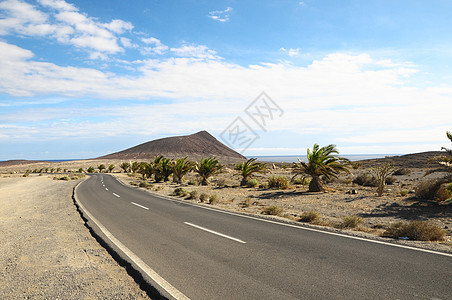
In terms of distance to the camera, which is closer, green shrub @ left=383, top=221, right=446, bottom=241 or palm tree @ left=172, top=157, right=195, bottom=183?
green shrub @ left=383, top=221, right=446, bottom=241

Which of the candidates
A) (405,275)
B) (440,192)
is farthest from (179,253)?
(440,192)

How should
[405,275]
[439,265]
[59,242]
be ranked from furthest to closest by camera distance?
1. [59,242]
2. [439,265]
3. [405,275]

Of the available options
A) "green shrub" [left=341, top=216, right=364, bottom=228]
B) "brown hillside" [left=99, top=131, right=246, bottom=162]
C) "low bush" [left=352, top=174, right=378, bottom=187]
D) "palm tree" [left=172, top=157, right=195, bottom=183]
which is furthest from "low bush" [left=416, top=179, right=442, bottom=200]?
"brown hillside" [left=99, top=131, right=246, bottom=162]

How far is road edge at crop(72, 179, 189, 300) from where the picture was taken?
13.7ft

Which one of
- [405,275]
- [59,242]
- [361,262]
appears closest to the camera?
[405,275]

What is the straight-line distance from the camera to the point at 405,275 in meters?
4.46

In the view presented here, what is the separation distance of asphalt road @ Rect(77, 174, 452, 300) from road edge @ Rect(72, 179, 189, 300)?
15cm

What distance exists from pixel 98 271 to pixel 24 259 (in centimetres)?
217

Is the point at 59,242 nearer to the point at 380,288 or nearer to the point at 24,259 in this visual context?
the point at 24,259

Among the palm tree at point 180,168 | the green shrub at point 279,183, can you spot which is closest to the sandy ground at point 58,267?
the green shrub at point 279,183

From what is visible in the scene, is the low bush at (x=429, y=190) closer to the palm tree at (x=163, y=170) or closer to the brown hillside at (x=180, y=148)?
the palm tree at (x=163, y=170)

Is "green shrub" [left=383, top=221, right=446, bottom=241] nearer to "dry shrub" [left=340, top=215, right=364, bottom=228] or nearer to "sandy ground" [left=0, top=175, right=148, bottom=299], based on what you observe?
"dry shrub" [left=340, top=215, right=364, bottom=228]

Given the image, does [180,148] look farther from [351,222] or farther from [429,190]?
[351,222]

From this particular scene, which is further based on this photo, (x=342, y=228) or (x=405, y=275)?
(x=342, y=228)
